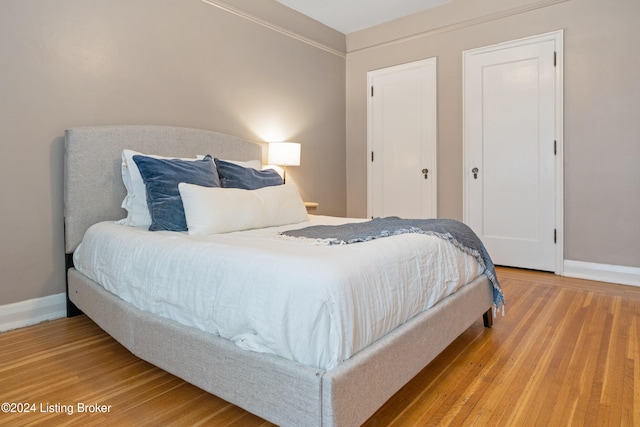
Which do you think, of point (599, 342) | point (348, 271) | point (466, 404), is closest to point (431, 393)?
point (466, 404)

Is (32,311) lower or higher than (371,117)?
lower

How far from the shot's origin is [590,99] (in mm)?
3385

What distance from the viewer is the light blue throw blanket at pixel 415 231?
5.94 ft

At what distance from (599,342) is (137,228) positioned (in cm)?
265

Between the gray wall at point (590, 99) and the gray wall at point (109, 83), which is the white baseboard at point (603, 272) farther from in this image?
the gray wall at point (109, 83)

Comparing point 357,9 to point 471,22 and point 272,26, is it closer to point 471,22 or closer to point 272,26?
point 272,26

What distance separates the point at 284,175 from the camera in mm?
4004

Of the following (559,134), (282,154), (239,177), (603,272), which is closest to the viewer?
(239,177)

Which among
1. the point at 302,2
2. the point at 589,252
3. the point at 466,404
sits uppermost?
the point at 302,2

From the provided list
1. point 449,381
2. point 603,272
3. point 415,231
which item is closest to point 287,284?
point 415,231

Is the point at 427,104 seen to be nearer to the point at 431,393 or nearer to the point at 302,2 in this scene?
the point at 302,2

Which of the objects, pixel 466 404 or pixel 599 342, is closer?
pixel 466 404

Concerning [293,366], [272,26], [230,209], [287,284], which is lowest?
[293,366]

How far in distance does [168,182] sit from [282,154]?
1.57 metres
